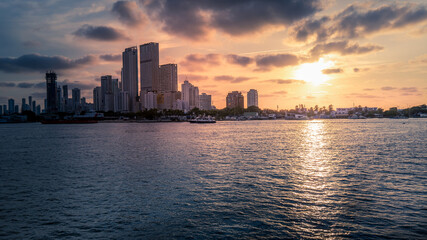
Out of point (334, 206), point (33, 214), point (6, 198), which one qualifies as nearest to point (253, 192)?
point (334, 206)

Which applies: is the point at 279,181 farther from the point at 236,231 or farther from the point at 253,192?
the point at 236,231

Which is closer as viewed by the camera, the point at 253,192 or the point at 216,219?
the point at 216,219

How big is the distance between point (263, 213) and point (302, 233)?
3568mm

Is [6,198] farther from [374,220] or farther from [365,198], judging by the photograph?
[365,198]

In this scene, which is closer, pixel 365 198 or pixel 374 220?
pixel 374 220

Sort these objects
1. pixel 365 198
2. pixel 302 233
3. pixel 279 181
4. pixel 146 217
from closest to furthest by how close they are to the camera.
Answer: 1. pixel 302 233
2. pixel 146 217
3. pixel 365 198
4. pixel 279 181

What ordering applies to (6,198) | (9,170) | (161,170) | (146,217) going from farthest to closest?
(9,170)
(161,170)
(6,198)
(146,217)

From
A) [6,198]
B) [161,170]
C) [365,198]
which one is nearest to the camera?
[365,198]

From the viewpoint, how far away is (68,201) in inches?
860

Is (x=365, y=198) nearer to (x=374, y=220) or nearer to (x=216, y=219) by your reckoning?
(x=374, y=220)

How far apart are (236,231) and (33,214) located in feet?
49.8

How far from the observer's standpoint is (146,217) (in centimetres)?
1808

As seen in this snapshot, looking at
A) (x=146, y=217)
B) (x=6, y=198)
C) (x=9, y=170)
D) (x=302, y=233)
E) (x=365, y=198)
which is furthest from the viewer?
(x=9, y=170)

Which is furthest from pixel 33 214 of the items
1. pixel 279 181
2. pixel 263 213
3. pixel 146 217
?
pixel 279 181
